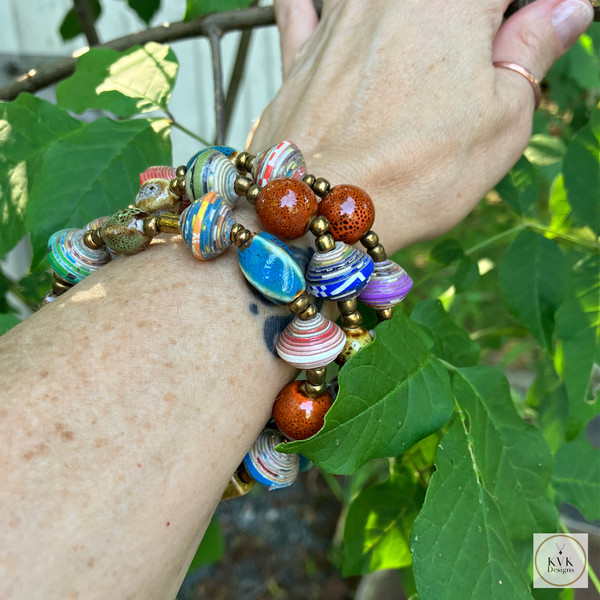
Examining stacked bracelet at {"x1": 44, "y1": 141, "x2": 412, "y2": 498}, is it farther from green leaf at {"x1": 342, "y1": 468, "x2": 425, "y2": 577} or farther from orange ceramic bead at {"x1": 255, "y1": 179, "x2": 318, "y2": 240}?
green leaf at {"x1": 342, "y1": 468, "x2": 425, "y2": 577}

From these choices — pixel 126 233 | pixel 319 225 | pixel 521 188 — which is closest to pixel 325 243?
pixel 319 225

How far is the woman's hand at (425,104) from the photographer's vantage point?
920 millimetres

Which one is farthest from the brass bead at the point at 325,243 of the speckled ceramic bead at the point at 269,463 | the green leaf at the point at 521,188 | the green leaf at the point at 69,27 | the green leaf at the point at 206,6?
the green leaf at the point at 69,27

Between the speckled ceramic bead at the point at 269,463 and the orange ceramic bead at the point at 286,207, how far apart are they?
25 centimetres

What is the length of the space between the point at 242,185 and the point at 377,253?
19 cm

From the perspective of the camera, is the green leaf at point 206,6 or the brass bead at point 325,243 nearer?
A: the brass bead at point 325,243

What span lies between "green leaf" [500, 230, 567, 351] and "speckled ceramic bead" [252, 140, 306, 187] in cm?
48

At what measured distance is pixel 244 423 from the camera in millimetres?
650

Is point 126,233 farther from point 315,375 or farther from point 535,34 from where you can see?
point 535,34

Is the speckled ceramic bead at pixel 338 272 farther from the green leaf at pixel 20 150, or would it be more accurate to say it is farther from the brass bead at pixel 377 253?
the green leaf at pixel 20 150

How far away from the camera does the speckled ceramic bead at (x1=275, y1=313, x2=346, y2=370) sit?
2.17 feet

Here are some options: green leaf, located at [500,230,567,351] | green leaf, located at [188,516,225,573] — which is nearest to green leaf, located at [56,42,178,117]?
green leaf, located at [500,230,567,351]

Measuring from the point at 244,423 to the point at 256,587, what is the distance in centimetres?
149

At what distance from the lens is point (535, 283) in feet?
3.37
